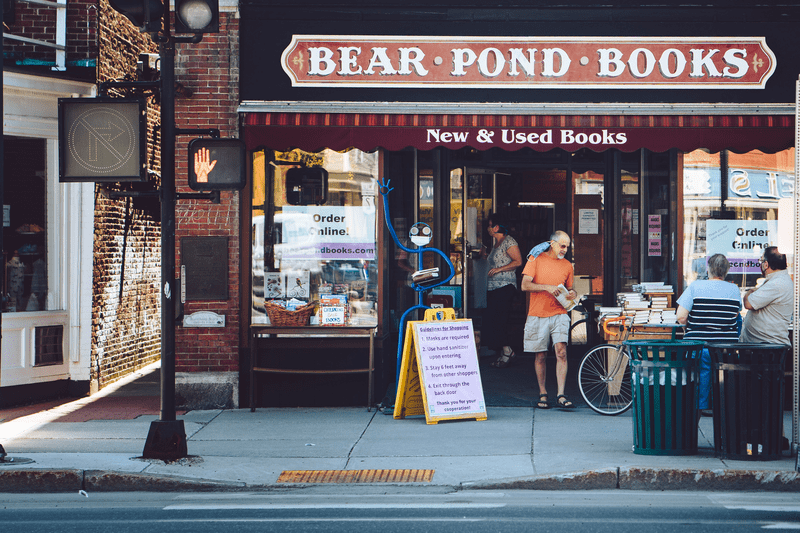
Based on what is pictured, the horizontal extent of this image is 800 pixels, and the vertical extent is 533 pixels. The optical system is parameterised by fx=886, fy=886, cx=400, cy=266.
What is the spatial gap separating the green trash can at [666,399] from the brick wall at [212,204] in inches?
182

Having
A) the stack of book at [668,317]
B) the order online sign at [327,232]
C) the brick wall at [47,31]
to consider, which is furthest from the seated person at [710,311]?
the brick wall at [47,31]

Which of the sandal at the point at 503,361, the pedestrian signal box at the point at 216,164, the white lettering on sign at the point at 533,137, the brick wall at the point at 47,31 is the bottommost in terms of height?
the sandal at the point at 503,361

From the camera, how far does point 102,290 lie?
447 inches

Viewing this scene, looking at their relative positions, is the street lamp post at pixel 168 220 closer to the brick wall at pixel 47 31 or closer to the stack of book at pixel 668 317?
the brick wall at pixel 47 31

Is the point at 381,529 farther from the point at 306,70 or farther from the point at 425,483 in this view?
the point at 306,70

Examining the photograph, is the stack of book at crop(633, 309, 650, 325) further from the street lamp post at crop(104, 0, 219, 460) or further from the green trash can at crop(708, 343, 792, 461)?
the street lamp post at crop(104, 0, 219, 460)

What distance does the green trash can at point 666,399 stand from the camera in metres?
7.39

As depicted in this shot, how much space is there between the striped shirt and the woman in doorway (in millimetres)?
3429

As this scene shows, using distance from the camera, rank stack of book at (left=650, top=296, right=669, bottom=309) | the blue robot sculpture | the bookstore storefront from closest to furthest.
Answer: the blue robot sculpture → the bookstore storefront → stack of book at (left=650, top=296, right=669, bottom=309)

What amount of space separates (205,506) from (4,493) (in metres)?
1.83

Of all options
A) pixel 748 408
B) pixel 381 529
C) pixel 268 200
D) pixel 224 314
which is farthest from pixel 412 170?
pixel 381 529

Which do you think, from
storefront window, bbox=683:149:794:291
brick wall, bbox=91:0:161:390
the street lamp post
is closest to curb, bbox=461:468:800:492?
the street lamp post

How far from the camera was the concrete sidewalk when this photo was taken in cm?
683

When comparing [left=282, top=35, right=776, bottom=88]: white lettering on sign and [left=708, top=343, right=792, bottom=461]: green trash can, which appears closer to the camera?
[left=708, top=343, right=792, bottom=461]: green trash can
